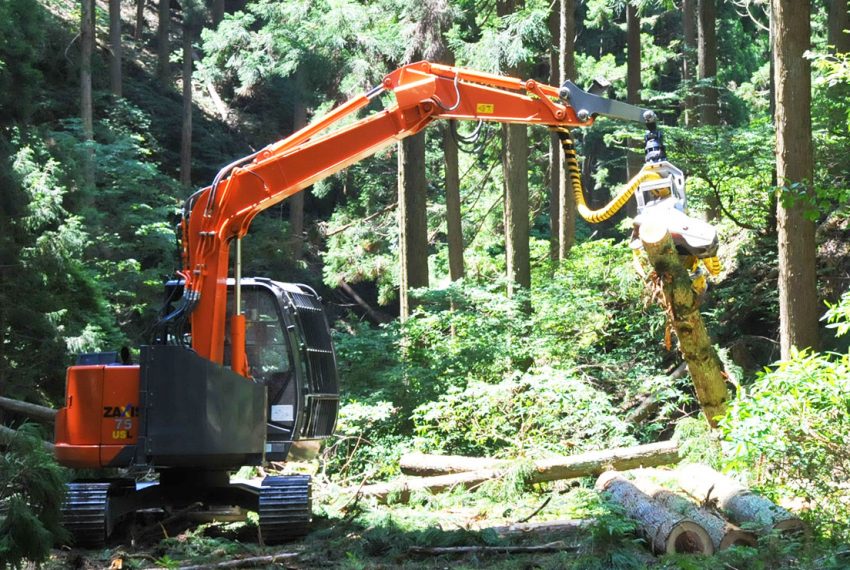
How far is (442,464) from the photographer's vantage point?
11672 mm

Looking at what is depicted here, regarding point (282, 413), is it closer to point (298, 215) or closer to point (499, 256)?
point (499, 256)

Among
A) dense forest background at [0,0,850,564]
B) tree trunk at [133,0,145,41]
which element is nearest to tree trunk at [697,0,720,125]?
dense forest background at [0,0,850,564]

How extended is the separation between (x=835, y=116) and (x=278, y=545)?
9713 mm

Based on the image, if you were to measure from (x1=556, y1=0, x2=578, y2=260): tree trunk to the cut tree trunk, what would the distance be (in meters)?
8.37

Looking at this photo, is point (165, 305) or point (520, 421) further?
point (520, 421)

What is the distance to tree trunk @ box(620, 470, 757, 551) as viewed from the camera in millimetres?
7558

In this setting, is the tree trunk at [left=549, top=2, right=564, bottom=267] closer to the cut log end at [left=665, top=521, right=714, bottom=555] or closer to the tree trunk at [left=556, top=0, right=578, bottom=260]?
the tree trunk at [left=556, top=0, right=578, bottom=260]

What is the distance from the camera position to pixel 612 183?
35.9 m

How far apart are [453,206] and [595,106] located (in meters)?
12.8

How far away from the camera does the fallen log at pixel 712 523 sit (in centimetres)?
756

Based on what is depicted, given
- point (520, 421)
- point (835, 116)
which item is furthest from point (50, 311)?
point (835, 116)

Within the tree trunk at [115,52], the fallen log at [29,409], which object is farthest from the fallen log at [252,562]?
the tree trunk at [115,52]

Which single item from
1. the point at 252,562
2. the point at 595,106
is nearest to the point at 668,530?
the point at 252,562

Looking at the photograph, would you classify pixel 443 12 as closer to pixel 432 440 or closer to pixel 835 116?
pixel 835 116
